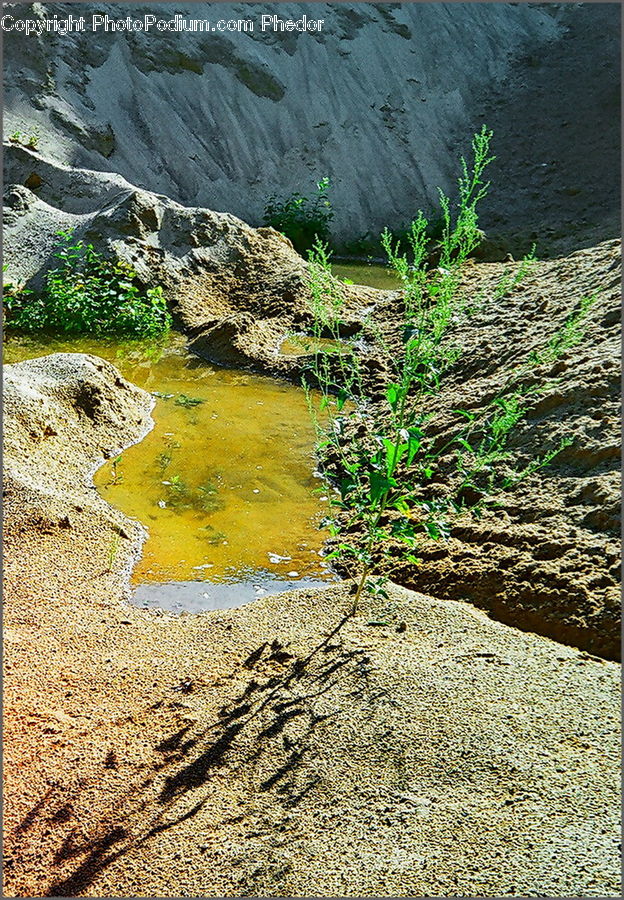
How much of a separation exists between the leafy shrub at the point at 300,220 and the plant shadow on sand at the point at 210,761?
1162cm

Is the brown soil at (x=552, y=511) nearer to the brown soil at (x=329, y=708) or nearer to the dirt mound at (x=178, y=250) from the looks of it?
the brown soil at (x=329, y=708)

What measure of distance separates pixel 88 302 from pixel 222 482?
4.61 m

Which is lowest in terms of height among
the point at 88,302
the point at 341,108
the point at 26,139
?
the point at 88,302

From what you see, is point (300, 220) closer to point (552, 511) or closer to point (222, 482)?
point (222, 482)

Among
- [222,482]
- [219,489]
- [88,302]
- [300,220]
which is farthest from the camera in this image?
[300,220]

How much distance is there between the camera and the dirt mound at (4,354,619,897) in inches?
101

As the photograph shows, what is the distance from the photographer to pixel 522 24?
2328 cm

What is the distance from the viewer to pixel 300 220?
50.6 feet

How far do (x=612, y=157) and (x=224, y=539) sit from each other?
51.5 feet

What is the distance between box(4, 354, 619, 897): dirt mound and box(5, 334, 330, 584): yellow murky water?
72 centimetres

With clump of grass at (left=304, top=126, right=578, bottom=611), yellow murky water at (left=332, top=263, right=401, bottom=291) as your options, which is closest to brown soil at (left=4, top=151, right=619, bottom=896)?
clump of grass at (left=304, top=126, right=578, bottom=611)

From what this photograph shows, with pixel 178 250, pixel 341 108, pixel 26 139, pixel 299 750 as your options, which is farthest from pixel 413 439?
pixel 341 108

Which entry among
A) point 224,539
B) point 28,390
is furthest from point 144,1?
point 224,539

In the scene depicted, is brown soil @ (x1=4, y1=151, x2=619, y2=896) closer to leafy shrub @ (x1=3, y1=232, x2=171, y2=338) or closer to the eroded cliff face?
leafy shrub @ (x1=3, y1=232, x2=171, y2=338)
